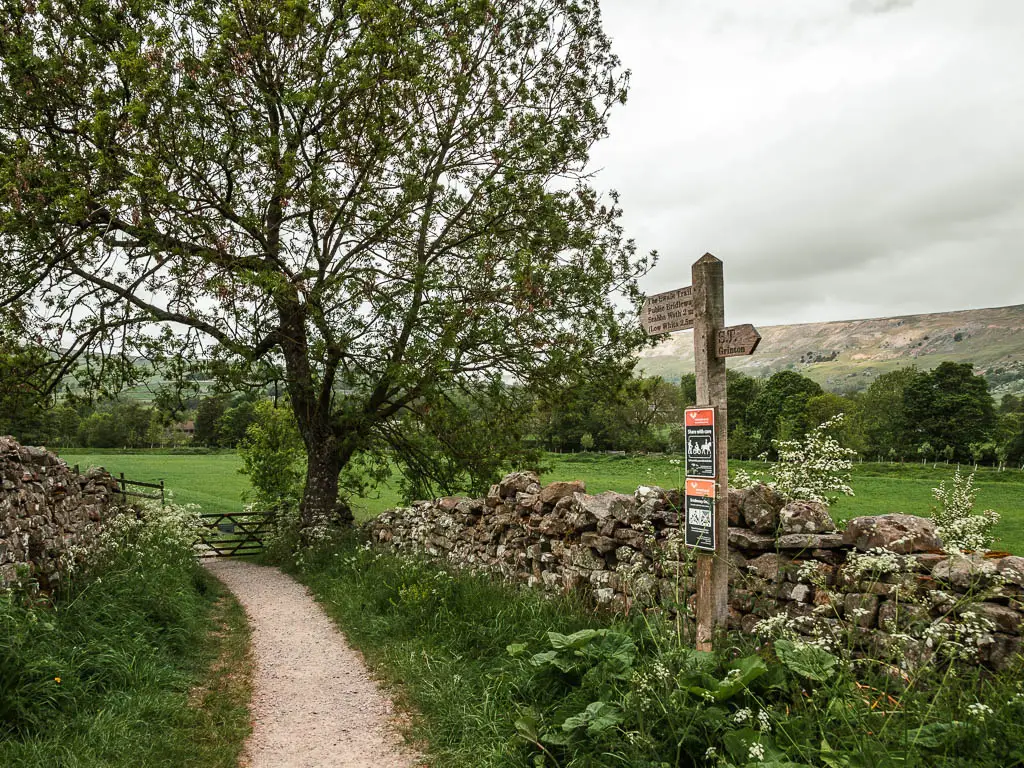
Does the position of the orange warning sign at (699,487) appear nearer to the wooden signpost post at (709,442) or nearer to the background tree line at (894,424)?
the wooden signpost post at (709,442)

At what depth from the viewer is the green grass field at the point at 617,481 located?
20.9 m

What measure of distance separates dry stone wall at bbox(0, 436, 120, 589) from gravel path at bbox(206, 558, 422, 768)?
8.17 ft

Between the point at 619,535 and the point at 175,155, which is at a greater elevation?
the point at 175,155

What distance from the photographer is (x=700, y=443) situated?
16.0 feet

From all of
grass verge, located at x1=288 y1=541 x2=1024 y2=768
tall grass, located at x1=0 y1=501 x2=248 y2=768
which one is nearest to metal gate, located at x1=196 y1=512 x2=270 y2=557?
tall grass, located at x1=0 y1=501 x2=248 y2=768

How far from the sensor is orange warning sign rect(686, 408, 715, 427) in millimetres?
4789

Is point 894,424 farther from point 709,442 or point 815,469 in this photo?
point 709,442

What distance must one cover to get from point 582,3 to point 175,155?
29.9 ft

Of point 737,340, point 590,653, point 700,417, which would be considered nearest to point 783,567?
point 700,417

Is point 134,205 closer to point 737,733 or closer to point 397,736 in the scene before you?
point 397,736

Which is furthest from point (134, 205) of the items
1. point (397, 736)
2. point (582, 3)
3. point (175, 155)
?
point (582, 3)

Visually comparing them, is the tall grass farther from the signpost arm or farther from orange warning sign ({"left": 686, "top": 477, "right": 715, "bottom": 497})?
orange warning sign ({"left": 686, "top": 477, "right": 715, "bottom": 497})

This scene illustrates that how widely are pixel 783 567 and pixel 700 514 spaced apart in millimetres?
791

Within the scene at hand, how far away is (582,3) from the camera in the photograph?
532 inches
